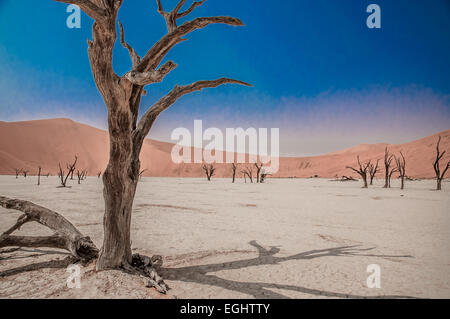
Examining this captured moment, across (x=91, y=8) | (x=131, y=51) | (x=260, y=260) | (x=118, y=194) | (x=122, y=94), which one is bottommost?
(x=260, y=260)

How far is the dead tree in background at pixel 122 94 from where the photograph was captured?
99.4 inches

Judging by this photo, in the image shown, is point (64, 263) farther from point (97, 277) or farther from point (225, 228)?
point (225, 228)

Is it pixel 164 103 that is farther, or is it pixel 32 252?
pixel 32 252

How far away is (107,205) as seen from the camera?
3.28m

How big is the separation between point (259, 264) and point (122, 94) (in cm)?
340

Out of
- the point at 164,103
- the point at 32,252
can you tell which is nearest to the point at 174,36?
the point at 164,103

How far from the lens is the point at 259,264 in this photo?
13.9 feet

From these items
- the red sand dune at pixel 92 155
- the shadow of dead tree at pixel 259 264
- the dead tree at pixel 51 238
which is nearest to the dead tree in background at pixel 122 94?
the dead tree at pixel 51 238

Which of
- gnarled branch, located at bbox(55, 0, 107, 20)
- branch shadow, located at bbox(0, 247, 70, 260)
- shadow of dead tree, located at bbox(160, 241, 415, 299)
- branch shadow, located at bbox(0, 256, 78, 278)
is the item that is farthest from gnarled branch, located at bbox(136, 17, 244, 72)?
branch shadow, located at bbox(0, 247, 70, 260)

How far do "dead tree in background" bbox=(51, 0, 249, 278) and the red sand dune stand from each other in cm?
5860

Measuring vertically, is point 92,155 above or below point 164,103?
above

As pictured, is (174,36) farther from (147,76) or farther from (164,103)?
(164,103)

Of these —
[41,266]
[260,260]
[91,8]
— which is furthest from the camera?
[260,260]
